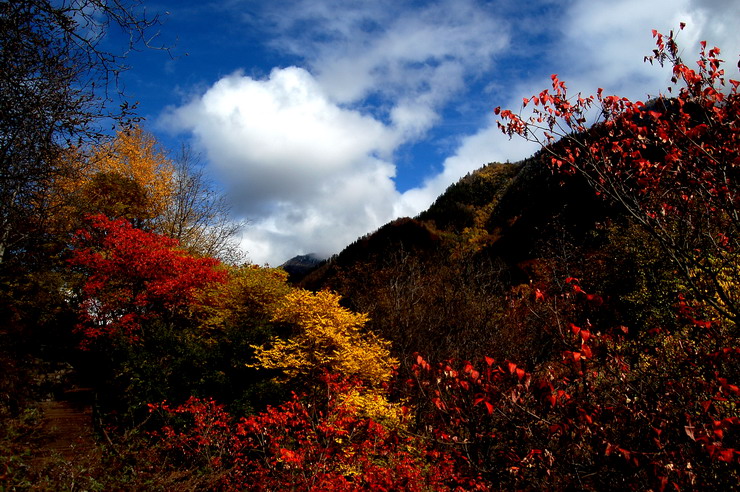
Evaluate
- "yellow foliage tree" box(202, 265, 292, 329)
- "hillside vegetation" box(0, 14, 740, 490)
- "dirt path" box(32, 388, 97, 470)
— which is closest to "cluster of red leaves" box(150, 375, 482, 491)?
"hillside vegetation" box(0, 14, 740, 490)

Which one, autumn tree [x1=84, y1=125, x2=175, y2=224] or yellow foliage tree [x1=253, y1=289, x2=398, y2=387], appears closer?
yellow foliage tree [x1=253, y1=289, x2=398, y2=387]

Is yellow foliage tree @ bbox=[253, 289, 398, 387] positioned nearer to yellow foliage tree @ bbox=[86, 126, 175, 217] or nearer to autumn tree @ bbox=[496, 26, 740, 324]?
autumn tree @ bbox=[496, 26, 740, 324]

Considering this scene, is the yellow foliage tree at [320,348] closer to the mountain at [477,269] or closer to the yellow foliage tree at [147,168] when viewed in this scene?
the mountain at [477,269]

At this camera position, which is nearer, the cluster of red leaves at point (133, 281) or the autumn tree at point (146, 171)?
the cluster of red leaves at point (133, 281)

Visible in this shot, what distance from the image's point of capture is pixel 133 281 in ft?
52.6

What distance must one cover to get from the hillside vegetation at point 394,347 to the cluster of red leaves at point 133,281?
0.10 metres

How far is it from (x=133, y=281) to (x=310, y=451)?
11.7m

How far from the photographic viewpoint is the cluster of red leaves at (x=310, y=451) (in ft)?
28.2

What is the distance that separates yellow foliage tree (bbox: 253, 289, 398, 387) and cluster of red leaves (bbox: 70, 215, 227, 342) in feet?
16.4

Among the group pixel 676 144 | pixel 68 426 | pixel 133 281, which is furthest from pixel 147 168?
pixel 676 144

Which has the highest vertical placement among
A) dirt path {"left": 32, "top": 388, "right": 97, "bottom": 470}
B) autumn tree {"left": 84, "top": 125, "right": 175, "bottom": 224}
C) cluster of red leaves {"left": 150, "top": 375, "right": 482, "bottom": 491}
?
autumn tree {"left": 84, "top": 125, "right": 175, "bottom": 224}

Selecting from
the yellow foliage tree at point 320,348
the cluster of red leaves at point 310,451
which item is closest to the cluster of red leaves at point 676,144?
the cluster of red leaves at point 310,451

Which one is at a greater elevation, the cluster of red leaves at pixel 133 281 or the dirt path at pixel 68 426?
the cluster of red leaves at pixel 133 281

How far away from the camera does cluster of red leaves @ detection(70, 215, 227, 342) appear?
609 inches
